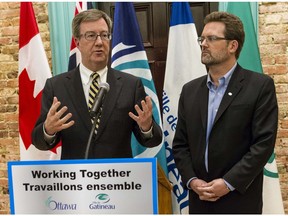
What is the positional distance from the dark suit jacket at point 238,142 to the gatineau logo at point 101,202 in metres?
0.70

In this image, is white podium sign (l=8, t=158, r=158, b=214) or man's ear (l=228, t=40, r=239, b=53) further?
man's ear (l=228, t=40, r=239, b=53)

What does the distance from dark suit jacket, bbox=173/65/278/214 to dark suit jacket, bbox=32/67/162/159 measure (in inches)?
8.9

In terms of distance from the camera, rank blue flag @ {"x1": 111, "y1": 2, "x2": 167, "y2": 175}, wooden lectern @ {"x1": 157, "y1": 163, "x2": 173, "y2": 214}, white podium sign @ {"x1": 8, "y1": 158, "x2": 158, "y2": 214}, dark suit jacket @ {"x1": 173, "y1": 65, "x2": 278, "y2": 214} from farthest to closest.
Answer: blue flag @ {"x1": 111, "y1": 2, "x2": 167, "y2": 175} < wooden lectern @ {"x1": 157, "y1": 163, "x2": 173, "y2": 214} < dark suit jacket @ {"x1": 173, "y1": 65, "x2": 278, "y2": 214} < white podium sign @ {"x1": 8, "y1": 158, "x2": 158, "y2": 214}

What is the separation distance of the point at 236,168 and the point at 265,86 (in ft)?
1.33

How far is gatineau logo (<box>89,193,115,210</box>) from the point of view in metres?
1.16

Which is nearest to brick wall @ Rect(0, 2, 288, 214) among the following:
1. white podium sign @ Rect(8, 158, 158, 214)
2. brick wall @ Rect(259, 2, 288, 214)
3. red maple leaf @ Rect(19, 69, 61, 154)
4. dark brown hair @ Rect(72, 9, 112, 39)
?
brick wall @ Rect(259, 2, 288, 214)

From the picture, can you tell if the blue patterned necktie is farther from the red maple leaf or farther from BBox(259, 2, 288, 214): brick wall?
BBox(259, 2, 288, 214): brick wall

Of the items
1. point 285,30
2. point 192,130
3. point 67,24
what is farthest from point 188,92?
point 67,24

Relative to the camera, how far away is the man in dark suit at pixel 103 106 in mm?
1734

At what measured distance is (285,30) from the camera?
2.71 metres

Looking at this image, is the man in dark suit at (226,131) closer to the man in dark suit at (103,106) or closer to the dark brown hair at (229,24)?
the dark brown hair at (229,24)

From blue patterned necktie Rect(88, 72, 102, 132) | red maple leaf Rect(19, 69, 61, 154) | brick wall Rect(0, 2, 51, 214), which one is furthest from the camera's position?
brick wall Rect(0, 2, 51, 214)

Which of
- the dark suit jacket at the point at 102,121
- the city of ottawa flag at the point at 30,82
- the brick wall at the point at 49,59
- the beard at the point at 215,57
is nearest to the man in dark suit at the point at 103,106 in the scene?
the dark suit jacket at the point at 102,121

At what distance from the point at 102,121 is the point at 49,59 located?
1.50m
